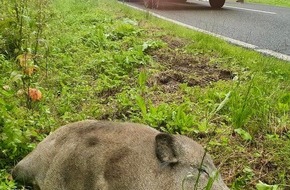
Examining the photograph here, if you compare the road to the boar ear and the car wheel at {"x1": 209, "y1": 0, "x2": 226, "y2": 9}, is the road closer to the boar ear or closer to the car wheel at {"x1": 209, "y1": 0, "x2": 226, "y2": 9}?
the car wheel at {"x1": 209, "y1": 0, "x2": 226, "y2": 9}

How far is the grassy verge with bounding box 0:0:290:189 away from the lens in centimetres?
295

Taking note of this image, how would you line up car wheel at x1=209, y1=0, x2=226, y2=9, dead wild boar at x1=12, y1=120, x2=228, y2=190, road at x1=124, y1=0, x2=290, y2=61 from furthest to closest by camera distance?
car wheel at x1=209, y1=0, x2=226, y2=9 < road at x1=124, y1=0, x2=290, y2=61 < dead wild boar at x1=12, y1=120, x2=228, y2=190

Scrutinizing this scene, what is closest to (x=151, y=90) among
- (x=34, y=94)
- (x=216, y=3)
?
(x=34, y=94)

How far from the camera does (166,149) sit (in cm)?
207

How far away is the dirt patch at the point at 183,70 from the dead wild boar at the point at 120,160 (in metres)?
1.71

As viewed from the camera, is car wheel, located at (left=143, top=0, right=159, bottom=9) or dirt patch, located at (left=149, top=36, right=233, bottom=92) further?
car wheel, located at (left=143, top=0, right=159, bottom=9)

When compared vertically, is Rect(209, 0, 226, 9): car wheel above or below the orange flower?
below

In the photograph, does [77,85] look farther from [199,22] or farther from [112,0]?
[112,0]

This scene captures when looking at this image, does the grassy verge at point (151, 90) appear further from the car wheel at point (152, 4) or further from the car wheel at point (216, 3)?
the car wheel at point (216, 3)

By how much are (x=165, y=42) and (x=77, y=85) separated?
161 cm

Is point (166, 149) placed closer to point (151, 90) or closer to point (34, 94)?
point (34, 94)

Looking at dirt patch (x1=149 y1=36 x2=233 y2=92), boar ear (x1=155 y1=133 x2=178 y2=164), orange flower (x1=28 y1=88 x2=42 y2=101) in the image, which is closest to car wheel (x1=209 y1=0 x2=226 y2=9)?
dirt patch (x1=149 y1=36 x2=233 y2=92)

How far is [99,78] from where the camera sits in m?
4.36

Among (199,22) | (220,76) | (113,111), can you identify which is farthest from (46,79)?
(199,22)
